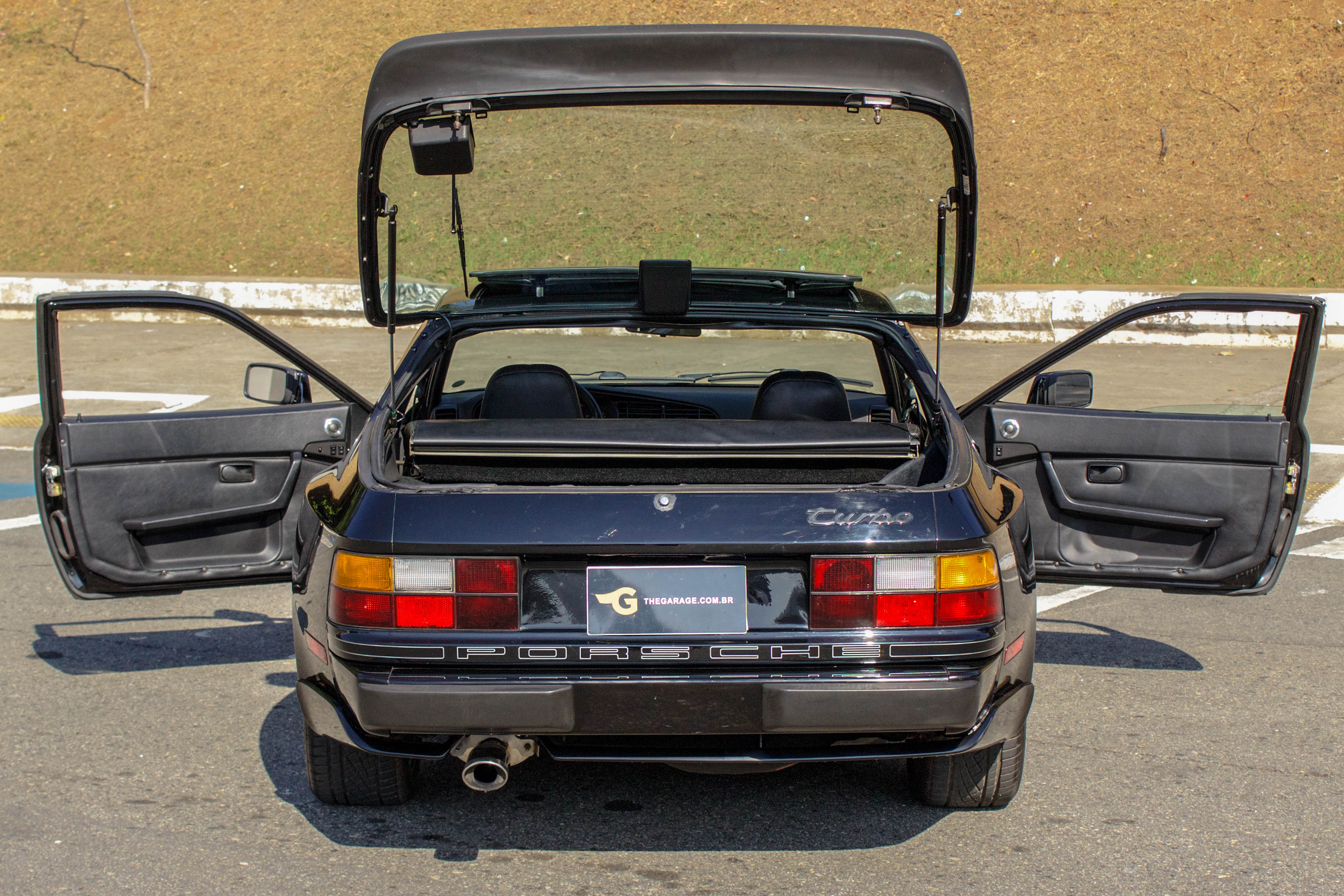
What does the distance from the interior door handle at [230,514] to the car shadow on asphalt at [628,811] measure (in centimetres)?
79

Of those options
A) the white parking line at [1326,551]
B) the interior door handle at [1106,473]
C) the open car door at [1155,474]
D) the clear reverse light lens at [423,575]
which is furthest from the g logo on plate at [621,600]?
the white parking line at [1326,551]

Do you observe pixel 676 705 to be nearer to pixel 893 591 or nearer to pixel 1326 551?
pixel 893 591

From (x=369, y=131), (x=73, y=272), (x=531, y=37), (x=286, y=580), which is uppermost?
(x=531, y=37)

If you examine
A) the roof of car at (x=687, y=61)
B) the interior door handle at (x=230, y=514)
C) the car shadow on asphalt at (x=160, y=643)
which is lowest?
the car shadow on asphalt at (x=160, y=643)

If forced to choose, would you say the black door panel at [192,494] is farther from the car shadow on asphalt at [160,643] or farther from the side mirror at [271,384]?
the car shadow on asphalt at [160,643]

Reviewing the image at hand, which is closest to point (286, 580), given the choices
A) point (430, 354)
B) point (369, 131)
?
point (430, 354)

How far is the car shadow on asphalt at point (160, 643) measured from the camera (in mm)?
4793

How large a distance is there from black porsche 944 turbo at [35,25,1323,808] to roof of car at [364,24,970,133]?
0.4 inches

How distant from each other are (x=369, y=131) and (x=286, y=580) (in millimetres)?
1422

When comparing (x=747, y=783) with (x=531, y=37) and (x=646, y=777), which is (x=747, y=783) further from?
(x=531, y=37)

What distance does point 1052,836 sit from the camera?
3389 millimetres

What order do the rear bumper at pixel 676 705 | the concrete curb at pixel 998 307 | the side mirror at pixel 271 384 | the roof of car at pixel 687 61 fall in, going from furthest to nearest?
1. the concrete curb at pixel 998 307
2. the side mirror at pixel 271 384
3. the roof of car at pixel 687 61
4. the rear bumper at pixel 676 705

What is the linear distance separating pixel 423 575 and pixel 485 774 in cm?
51

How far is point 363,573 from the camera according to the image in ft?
9.73
